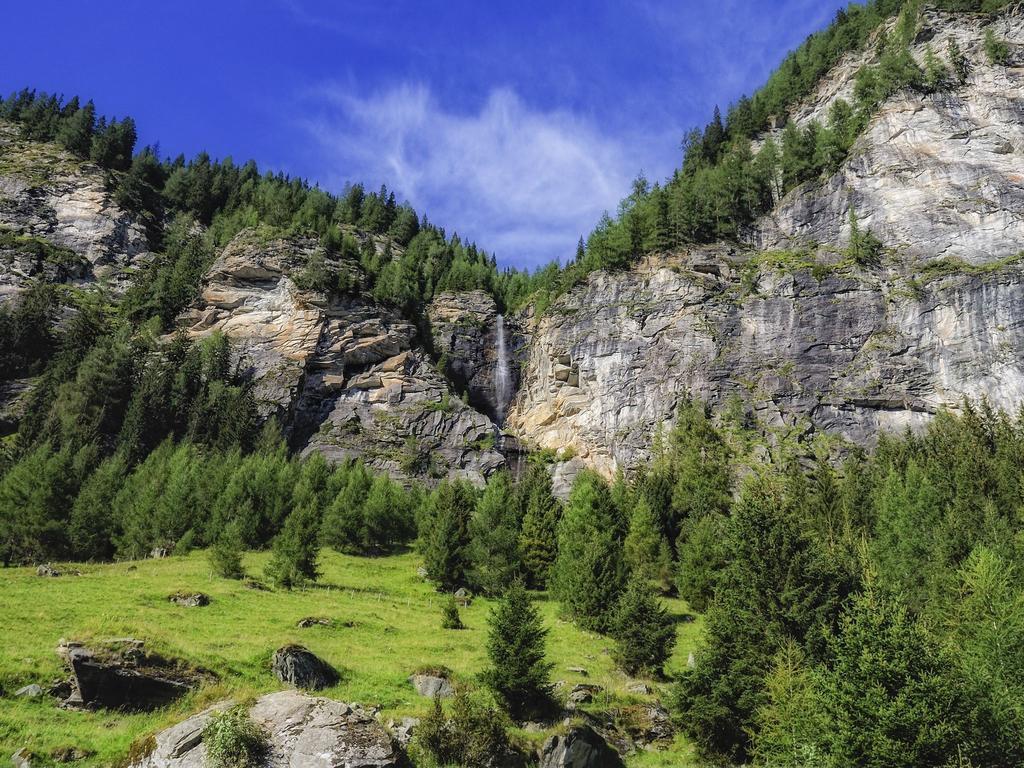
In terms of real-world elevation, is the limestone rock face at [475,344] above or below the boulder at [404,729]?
above

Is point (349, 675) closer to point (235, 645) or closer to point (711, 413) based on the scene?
point (235, 645)

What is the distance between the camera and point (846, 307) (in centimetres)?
8169

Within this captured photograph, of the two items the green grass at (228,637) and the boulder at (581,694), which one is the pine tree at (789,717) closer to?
the green grass at (228,637)

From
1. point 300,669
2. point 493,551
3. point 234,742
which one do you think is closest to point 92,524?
point 493,551

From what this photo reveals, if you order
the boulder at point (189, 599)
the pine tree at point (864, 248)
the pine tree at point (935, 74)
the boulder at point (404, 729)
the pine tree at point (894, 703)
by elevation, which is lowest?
the boulder at point (404, 729)

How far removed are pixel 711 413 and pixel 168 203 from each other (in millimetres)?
135700

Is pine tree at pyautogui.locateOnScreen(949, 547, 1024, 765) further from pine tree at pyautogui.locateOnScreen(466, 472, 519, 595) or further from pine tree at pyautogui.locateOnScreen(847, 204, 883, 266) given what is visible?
pine tree at pyautogui.locateOnScreen(847, 204, 883, 266)

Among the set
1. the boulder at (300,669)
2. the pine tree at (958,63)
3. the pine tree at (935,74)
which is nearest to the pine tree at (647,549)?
the boulder at (300,669)

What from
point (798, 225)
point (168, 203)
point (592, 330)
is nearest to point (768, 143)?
point (798, 225)

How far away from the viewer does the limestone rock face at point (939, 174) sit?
80250mm

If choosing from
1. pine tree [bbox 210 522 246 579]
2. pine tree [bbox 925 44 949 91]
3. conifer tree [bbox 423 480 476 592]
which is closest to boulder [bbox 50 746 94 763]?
pine tree [bbox 210 522 246 579]

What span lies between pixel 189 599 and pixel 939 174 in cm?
10253

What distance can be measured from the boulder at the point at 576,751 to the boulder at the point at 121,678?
12856 millimetres

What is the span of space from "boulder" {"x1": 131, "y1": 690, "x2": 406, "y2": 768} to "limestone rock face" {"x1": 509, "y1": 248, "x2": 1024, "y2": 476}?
216 ft
